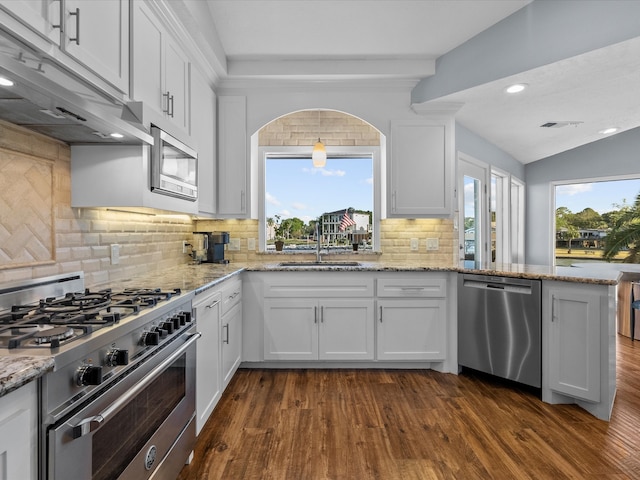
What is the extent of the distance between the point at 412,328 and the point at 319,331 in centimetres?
80

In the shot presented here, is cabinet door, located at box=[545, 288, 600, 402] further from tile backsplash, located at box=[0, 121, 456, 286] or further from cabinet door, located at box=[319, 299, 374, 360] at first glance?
tile backsplash, located at box=[0, 121, 456, 286]

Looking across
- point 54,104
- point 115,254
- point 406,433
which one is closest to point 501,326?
point 406,433

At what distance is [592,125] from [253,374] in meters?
4.67

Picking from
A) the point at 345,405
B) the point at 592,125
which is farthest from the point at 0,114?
the point at 592,125

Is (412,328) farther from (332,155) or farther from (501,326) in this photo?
(332,155)

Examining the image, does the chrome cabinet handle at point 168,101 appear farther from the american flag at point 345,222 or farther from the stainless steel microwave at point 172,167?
the american flag at point 345,222

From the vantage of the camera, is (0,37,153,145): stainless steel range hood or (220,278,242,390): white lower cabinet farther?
(220,278,242,390): white lower cabinet

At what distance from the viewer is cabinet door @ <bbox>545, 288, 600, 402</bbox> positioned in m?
2.47

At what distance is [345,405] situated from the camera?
8.57ft

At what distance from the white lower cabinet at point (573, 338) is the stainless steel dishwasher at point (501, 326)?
0.27 feet

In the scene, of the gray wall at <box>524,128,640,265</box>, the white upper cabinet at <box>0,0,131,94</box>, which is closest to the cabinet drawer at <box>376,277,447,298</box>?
the white upper cabinet at <box>0,0,131,94</box>

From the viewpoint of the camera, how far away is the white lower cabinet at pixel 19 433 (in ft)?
2.60

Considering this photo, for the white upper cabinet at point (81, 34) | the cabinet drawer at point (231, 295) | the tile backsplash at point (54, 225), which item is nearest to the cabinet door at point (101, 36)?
the white upper cabinet at point (81, 34)

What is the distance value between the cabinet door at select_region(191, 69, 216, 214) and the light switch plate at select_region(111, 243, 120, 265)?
0.81 metres
